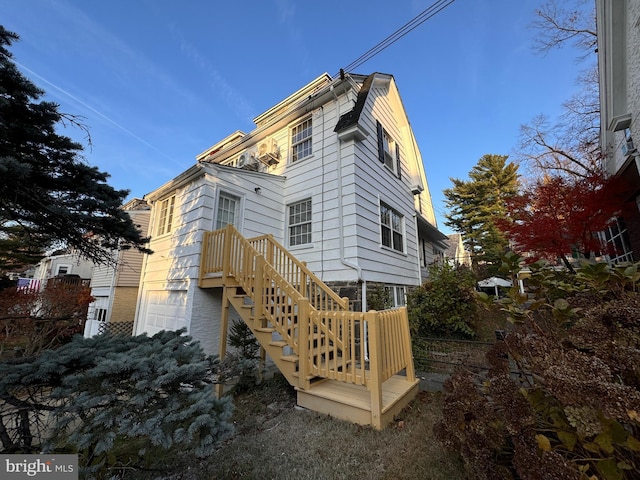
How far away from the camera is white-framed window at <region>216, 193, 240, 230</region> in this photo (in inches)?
264

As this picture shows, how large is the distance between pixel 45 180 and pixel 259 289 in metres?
2.98

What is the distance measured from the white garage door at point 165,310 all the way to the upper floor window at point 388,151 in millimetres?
6833

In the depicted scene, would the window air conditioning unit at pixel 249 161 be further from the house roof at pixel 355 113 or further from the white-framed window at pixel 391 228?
the white-framed window at pixel 391 228

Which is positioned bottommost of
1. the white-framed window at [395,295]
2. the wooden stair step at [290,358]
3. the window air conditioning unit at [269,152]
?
the wooden stair step at [290,358]

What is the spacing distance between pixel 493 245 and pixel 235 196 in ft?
66.4

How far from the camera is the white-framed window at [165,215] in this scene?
7457 mm

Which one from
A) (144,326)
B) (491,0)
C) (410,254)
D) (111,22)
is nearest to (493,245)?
(410,254)

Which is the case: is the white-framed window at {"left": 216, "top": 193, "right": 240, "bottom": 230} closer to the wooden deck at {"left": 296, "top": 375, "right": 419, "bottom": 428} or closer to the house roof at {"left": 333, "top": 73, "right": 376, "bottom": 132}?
the house roof at {"left": 333, "top": 73, "right": 376, "bottom": 132}

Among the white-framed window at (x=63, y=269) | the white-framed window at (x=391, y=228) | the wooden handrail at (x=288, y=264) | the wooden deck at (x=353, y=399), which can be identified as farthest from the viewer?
the white-framed window at (x=63, y=269)

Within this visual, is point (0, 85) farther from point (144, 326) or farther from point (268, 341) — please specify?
point (144, 326)

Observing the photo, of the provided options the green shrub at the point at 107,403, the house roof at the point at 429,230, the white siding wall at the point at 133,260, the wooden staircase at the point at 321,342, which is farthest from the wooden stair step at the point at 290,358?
the white siding wall at the point at 133,260

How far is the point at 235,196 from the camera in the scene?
695cm

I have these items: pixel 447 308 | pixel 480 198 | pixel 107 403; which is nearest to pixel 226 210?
pixel 107 403

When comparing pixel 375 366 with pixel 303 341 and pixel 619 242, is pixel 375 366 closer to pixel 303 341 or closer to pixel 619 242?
pixel 303 341
